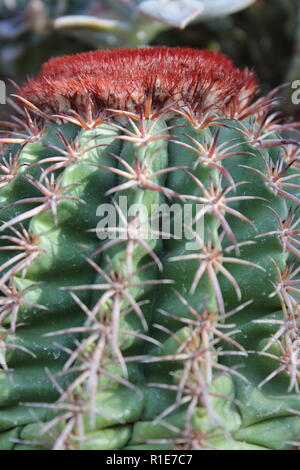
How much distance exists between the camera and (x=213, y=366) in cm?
131

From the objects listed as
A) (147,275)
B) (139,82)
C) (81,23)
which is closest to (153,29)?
(81,23)

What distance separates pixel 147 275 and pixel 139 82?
46 centimetres

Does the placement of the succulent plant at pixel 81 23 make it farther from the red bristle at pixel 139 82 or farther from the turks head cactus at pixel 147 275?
the turks head cactus at pixel 147 275

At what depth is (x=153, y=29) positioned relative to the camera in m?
2.60

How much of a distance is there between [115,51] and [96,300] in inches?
28.0

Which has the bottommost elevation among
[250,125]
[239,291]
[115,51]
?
[239,291]

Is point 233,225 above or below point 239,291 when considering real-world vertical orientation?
above

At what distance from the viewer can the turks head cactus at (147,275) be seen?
1282 millimetres

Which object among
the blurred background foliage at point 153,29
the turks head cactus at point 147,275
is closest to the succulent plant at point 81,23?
the blurred background foliage at point 153,29

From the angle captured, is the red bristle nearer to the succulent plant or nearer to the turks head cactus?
the turks head cactus

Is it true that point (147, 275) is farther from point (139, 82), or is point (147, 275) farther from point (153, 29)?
point (153, 29)

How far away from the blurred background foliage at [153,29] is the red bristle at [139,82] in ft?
2.09

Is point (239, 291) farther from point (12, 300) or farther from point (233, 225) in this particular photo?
point (12, 300)
